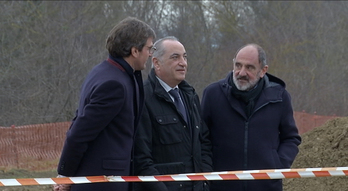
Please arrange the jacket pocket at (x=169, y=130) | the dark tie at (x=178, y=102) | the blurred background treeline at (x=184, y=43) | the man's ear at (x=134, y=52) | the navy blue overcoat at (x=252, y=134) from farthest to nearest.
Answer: the blurred background treeline at (x=184, y=43) < the navy blue overcoat at (x=252, y=134) < the dark tie at (x=178, y=102) < the jacket pocket at (x=169, y=130) < the man's ear at (x=134, y=52)

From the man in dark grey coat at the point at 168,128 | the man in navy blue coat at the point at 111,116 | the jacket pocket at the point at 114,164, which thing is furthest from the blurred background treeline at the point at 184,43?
the jacket pocket at the point at 114,164

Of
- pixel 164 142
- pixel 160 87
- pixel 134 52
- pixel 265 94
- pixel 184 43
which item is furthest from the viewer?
pixel 184 43

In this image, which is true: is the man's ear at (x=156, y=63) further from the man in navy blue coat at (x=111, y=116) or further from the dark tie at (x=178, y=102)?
the man in navy blue coat at (x=111, y=116)

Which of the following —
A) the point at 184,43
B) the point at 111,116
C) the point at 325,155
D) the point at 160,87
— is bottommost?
the point at 325,155

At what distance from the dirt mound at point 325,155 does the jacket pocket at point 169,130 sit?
Answer: 5392 mm

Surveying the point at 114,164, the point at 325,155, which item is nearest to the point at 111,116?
the point at 114,164

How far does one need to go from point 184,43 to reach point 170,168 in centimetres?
Result: 2164

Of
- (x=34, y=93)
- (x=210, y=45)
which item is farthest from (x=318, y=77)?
(x=34, y=93)

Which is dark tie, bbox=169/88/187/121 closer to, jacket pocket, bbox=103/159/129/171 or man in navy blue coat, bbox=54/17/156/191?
man in navy blue coat, bbox=54/17/156/191

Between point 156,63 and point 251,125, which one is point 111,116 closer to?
point 156,63

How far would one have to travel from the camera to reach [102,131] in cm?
414

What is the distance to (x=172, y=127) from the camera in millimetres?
4637

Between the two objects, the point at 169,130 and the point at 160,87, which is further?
the point at 160,87

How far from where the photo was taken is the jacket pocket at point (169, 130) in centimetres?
461
